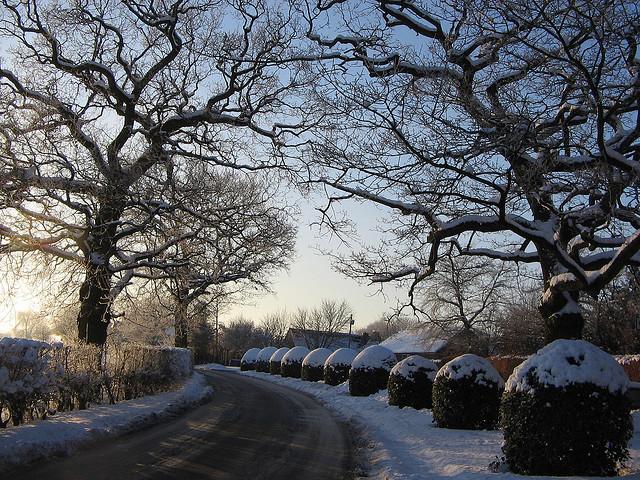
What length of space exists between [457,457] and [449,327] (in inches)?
1391


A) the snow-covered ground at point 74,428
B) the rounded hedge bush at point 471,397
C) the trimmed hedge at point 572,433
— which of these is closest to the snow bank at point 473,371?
the rounded hedge bush at point 471,397

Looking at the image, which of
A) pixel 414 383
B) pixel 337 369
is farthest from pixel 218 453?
pixel 337 369

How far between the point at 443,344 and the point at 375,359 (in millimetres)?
31417

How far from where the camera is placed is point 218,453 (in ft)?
30.6

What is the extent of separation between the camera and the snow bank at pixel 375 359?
2272 centimetres

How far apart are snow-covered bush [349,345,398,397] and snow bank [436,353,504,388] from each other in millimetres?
10014

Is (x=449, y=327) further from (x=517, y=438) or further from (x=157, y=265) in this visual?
(x=517, y=438)

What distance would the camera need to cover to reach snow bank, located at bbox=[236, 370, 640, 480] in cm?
783

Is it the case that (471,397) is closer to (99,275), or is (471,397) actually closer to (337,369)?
(99,275)

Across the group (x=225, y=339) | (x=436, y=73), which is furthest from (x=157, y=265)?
(x=225, y=339)

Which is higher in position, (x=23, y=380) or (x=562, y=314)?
(x=562, y=314)

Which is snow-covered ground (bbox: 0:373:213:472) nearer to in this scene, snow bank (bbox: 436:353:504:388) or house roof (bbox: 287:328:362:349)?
snow bank (bbox: 436:353:504:388)

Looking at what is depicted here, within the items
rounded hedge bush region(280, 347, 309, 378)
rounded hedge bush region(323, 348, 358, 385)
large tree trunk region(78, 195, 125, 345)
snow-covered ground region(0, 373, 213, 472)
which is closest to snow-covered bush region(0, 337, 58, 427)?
snow-covered ground region(0, 373, 213, 472)

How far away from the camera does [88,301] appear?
1786 cm
